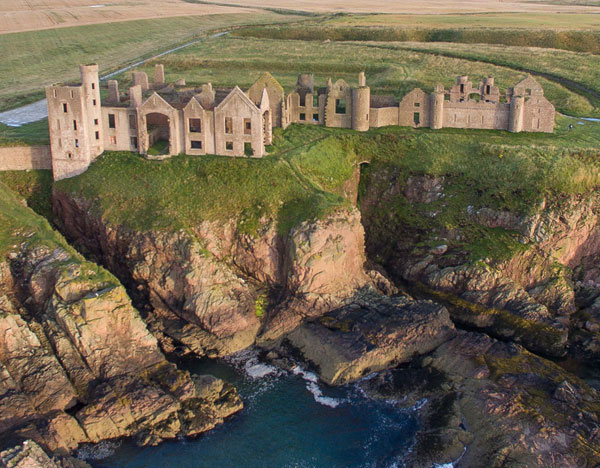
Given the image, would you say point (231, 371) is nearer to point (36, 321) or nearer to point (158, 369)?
point (158, 369)

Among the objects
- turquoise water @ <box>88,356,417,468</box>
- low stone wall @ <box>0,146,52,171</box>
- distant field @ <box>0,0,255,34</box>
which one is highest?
distant field @ <box>0,0,255,34</box>

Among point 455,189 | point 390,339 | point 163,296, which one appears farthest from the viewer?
point 455,189

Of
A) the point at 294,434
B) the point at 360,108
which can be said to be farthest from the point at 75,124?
the point at 294,434

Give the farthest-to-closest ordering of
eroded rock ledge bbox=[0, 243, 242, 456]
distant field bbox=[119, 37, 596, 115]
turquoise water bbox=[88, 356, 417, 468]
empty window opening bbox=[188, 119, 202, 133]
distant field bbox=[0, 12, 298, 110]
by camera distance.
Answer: distant field bbox=[0, 12, 298, 110]
distant field bbox=[119, 37, 596, 115]
empty window opening bbox=[188, 119, 202, 133]
eroded rock ledge bbox=[0, 243, 242, 456]
turquoise water bbox=[88, 356, 417, 468]

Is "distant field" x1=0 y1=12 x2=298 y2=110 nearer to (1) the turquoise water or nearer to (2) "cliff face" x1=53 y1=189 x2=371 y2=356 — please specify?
(2) "cliff face" x1=53 y1=189 x2=371 y2=356

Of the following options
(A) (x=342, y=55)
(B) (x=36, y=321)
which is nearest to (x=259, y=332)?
(B) (x=36, y=321)

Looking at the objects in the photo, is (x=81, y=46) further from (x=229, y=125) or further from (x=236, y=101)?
(x=236, y=101)

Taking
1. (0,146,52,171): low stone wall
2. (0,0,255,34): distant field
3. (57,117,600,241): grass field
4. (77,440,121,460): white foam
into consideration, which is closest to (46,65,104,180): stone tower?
(57,117,600,241): grass field
